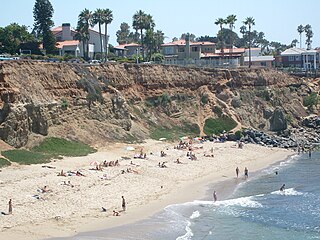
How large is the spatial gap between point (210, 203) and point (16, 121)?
1831cm

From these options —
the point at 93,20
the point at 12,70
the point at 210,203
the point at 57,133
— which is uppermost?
the point at 93,20

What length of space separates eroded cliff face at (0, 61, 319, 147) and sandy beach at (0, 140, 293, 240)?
444 cm

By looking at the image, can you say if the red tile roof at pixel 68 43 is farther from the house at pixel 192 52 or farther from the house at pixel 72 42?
the house at pixel 192 52

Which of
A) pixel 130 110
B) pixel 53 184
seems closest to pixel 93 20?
pixel 130 110

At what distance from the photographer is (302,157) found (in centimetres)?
6216

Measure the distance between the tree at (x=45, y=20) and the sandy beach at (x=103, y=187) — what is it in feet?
84.3

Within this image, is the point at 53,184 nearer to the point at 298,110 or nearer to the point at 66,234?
the point at 66,234

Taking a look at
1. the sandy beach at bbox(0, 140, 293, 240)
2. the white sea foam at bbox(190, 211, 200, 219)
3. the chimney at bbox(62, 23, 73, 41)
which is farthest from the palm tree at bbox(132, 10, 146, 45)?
the white sea foam at bbox(190, 211, 200, 219)

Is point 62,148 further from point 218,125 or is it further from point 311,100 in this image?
point 311,100

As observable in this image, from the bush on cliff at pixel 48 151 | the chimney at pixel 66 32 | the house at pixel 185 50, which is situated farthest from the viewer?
the house at pixel 185 50

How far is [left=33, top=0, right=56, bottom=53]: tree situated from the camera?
247ft

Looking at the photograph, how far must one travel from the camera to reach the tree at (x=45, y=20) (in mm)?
75375

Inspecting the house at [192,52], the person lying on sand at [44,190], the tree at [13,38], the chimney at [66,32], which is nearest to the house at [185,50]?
the house at [192,52]

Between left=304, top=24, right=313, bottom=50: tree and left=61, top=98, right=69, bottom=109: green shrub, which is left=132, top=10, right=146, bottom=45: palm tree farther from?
left=304, top=24, right=313, bottom=50: tree
